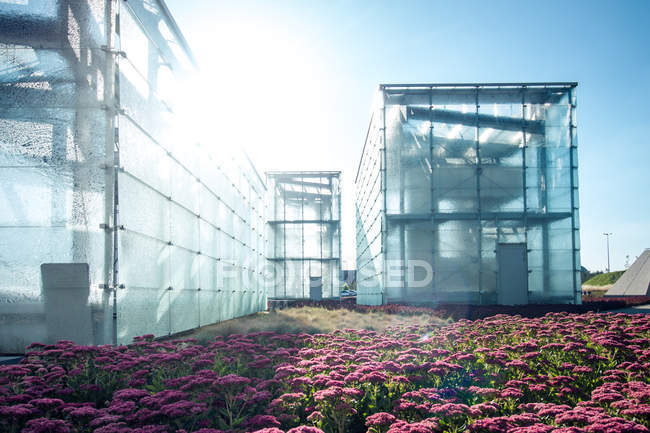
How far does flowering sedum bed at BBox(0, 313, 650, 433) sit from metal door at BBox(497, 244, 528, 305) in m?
14.1

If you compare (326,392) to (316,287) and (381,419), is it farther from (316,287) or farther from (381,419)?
(316,287)

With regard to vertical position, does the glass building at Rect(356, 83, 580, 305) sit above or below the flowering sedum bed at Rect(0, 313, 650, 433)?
above

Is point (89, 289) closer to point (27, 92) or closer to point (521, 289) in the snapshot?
point (27, 92)

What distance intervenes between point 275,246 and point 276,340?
2893 cm

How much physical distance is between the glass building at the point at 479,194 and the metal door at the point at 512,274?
5cm

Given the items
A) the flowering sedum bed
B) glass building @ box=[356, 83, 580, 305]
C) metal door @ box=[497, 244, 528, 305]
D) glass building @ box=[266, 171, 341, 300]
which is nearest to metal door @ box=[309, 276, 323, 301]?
glass building @ box=[266, 171, 341, 300]

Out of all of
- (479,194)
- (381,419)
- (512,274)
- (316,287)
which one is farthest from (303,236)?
(381,419)

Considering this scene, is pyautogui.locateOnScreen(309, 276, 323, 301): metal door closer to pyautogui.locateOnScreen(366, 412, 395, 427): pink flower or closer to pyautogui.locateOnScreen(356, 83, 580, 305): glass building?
pyautogui.locateOnScreen(356, 83, 580, 305): glass building

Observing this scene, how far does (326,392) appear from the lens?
427 centimetres

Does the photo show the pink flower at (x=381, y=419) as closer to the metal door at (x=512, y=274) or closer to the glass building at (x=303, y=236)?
the metal door at (x=512, y=274)

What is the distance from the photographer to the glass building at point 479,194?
21703mm

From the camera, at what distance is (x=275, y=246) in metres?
37.4

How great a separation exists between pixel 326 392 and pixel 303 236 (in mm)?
33403

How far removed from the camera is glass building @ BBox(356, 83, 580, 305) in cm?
2170
